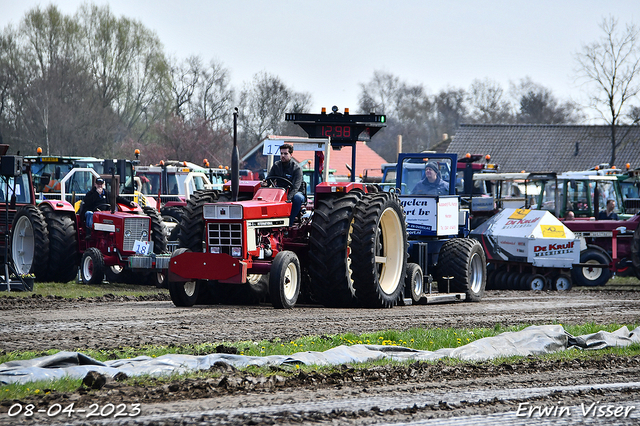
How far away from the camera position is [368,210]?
36.5 feet

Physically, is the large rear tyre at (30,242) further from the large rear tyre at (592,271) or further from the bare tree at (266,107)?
the bare tree at (266,107)

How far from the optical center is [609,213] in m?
20.8

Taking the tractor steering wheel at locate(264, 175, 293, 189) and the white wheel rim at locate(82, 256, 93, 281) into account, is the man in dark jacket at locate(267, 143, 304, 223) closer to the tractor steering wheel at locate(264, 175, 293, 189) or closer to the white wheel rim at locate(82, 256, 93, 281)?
the tractor steering wheel at locate(264, 175, 293, 189)

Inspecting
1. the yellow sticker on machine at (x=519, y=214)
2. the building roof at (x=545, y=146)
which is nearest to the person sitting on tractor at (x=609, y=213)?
the yellow sticker on machine at (x=519, y=214)

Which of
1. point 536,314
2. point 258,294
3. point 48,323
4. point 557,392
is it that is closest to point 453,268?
point 536,314

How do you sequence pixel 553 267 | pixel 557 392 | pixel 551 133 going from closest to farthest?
pixel 557 392 < pixel 553 267 < pixel 551 133

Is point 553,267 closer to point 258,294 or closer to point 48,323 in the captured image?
point 258,294

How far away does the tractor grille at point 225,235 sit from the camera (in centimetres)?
1033

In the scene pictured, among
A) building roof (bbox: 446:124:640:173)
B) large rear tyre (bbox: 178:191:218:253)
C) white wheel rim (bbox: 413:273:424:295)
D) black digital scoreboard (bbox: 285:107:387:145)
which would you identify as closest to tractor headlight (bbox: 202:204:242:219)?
large rear tyre (bbox: 178:191:218:253)

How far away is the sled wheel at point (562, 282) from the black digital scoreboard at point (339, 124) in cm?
744

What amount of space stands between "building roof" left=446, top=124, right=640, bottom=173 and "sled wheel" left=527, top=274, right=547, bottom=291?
3107 cm

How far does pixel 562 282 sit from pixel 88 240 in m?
10.0

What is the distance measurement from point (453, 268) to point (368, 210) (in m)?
2.99

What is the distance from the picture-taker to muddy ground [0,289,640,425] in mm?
4738
